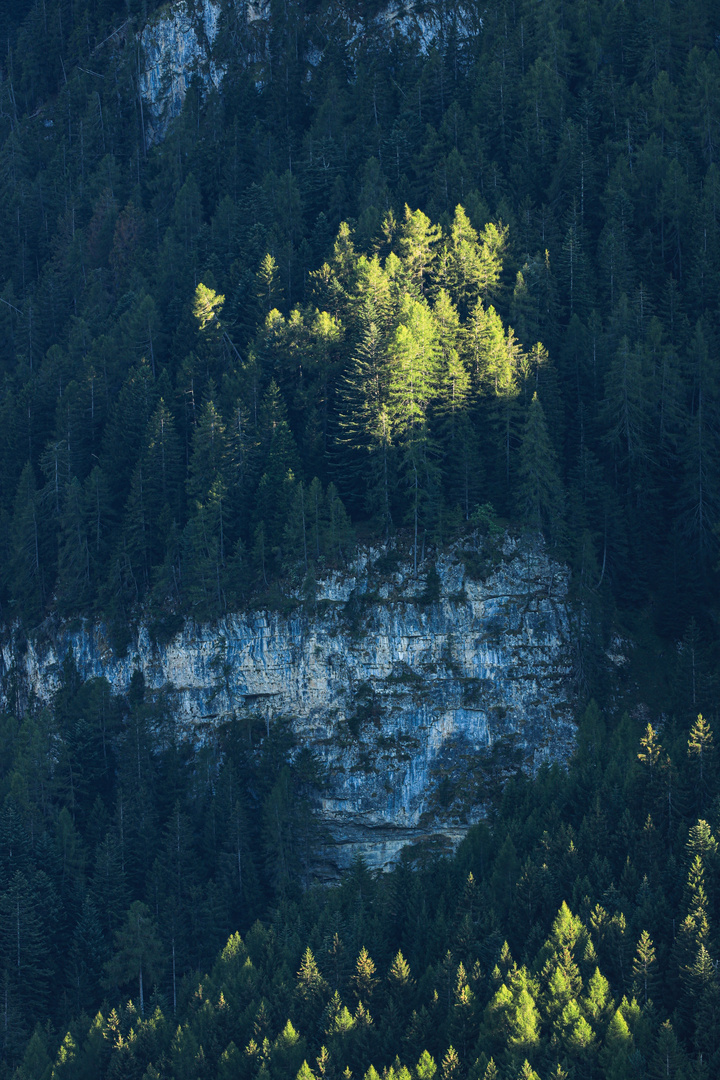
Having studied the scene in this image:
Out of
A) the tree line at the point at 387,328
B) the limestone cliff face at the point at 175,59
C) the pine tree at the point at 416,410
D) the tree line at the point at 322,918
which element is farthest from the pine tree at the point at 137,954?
the limestone cliff face at the point at 175,59

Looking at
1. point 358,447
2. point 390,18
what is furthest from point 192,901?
point 390,18

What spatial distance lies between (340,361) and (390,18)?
138 feet

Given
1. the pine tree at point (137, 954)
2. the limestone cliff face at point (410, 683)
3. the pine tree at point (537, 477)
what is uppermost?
the pine tree at point (537, 477)

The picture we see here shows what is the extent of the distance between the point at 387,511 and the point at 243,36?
2120 inches

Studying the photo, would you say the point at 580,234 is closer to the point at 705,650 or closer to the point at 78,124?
the point at 705,650

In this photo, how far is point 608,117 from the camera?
322 ft

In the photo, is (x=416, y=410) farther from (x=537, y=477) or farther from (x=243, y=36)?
(x=243, y=36)

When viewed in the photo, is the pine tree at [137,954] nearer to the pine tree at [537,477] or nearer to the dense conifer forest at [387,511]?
the dense conifer forest at [387,511]

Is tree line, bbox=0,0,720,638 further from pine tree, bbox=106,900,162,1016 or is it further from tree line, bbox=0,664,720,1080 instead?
pine tree, bbox=106,900,162,1016

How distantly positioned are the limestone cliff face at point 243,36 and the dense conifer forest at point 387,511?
3643 mm

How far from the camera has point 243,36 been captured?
11569cm

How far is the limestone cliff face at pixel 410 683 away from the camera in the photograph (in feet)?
244

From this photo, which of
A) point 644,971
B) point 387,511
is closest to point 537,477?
point 387,511

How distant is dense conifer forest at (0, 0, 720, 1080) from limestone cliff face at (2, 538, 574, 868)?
138cm
